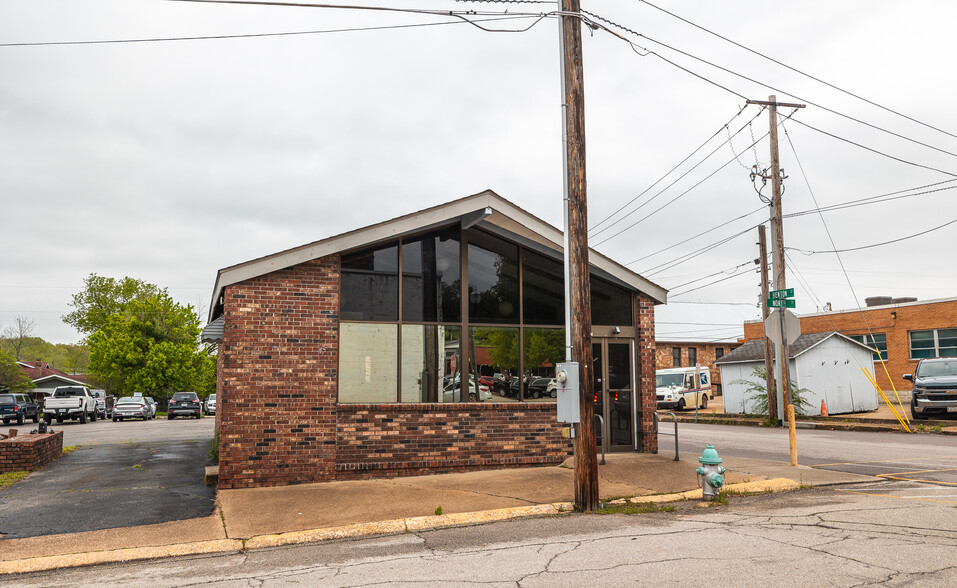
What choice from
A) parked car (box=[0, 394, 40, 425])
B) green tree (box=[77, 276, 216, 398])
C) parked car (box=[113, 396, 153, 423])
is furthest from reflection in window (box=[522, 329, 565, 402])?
green tree (box=[77, 276, 216, 398])

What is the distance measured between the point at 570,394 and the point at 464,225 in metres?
4.76

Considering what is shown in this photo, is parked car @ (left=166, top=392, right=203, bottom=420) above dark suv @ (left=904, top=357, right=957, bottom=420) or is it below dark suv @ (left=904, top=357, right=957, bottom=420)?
below

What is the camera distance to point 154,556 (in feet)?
23.7

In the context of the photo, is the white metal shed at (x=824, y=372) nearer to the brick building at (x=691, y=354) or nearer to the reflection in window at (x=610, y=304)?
the reflection in window at (x=610, y=304)

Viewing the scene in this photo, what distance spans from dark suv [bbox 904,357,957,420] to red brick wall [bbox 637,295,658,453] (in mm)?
13910

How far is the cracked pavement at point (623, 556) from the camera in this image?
586cm

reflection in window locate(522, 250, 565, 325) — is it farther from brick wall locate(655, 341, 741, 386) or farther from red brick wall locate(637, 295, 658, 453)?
brick wall locate(655, 341, 741, 386)

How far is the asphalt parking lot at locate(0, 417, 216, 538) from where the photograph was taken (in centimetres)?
870

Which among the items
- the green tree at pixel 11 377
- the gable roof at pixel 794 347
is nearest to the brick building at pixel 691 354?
the gable roof at pixel 794 347

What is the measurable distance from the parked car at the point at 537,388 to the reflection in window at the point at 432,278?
187cm

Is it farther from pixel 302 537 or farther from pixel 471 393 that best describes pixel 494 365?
pixel 302 537

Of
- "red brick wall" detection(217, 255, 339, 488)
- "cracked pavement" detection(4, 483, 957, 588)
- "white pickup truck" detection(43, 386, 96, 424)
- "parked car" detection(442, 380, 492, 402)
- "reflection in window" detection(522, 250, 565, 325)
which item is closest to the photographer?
"cracked pavement" detection(4, 483, 957, 588)

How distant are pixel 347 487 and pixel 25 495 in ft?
15.9

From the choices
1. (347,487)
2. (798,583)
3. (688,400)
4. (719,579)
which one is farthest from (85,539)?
(688,400)
